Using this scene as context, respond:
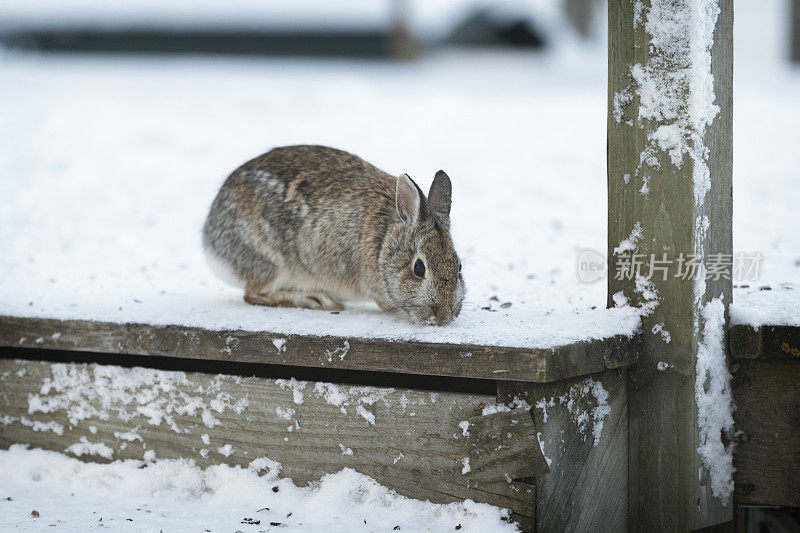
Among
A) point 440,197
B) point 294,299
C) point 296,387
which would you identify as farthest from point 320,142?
point 296,387

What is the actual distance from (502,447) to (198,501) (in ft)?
4.19

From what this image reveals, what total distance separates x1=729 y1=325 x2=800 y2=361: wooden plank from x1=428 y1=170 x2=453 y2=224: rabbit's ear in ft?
4.08

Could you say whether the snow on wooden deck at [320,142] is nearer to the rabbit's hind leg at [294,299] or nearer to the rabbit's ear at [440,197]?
the rabbit's hind leg at [294,299]

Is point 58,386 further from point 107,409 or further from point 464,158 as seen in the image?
point 464,158

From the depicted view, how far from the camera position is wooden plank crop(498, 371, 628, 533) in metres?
3.40

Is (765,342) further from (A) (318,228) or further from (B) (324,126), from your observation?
(B) (324,126)

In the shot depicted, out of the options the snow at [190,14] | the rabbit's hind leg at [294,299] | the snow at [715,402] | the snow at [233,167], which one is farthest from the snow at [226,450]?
the snow at [190,14]

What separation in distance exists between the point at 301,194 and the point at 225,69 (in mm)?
12641

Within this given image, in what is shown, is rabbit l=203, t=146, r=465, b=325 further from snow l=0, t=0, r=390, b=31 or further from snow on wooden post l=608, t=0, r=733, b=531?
snow l=0, t=0, r=390, b=31

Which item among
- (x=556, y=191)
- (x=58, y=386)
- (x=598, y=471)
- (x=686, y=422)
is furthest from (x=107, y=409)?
(x=556, y=191)

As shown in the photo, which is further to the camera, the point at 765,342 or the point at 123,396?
the point at 123,396

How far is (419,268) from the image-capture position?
391 centimetres

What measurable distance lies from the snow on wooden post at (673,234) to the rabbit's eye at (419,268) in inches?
28.9

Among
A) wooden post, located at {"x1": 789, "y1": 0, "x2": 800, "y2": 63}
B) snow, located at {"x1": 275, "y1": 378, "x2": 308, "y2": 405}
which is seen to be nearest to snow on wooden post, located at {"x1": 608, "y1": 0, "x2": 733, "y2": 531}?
snow, located at {"x1": 275, "y1": 378, "x2": 308, "y2": 405}
